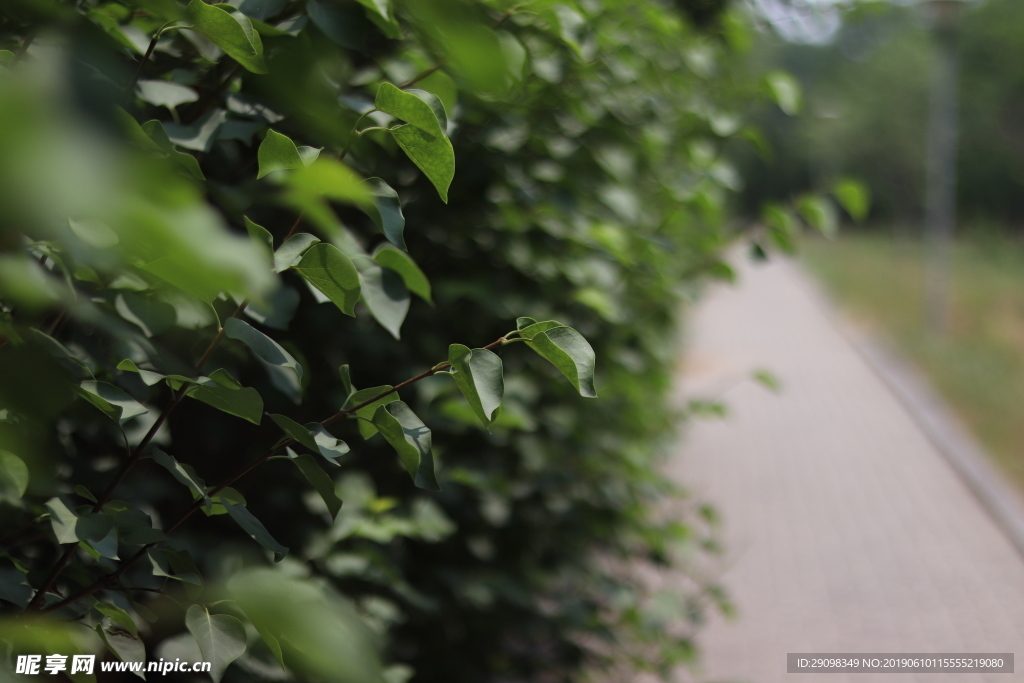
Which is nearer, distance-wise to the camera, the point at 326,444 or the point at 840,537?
the point at 326,444

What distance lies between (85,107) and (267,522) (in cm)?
145

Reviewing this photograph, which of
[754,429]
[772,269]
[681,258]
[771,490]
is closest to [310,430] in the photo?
[681,258]

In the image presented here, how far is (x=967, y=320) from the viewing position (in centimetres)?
1359

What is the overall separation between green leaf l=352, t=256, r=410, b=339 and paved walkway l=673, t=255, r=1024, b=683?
65.7 inches

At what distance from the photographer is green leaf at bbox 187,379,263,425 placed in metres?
0.88

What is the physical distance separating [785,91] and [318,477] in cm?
175

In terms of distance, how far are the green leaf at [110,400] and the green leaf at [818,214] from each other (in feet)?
A: 5.70

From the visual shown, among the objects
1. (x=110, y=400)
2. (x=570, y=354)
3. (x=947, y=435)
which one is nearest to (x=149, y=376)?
(x=110, y=400)

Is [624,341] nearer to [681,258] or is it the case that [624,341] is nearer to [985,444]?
[681,258]

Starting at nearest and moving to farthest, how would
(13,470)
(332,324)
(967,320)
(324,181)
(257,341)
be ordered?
1. (324,181)
2. (13,470)
3. (257,341)
4. (332,324)
5. (967,320)

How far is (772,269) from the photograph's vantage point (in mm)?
29156

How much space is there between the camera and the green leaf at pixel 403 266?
1.12 m

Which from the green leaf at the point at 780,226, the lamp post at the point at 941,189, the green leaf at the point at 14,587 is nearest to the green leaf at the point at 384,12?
the green leaf at the point at 14,587

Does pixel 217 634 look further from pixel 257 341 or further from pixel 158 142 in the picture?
pixel 158 142
